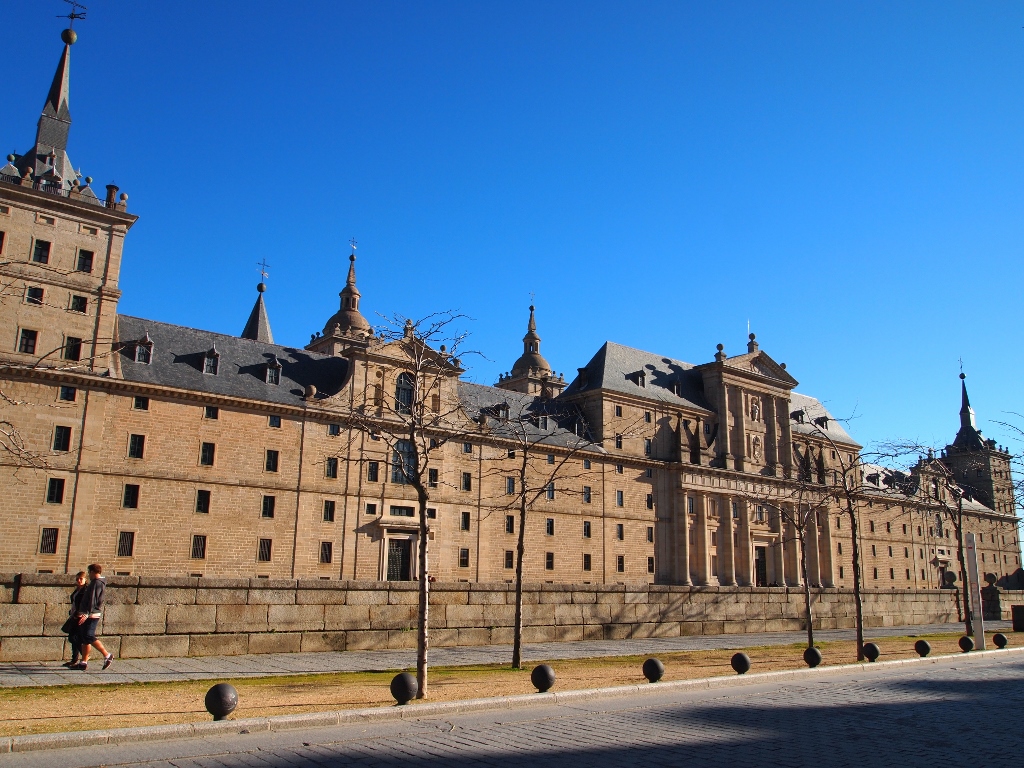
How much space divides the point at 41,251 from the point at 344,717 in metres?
39.6

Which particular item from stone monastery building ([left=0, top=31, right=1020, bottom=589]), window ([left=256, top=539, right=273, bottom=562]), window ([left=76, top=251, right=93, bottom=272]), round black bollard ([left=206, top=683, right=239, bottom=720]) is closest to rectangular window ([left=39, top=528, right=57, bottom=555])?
stone monastery building ([left=0, top=31, right=1020, bottom=589])

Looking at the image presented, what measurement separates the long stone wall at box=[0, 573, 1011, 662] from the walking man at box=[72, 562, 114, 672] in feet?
7.09

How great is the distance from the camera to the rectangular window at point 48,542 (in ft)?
127

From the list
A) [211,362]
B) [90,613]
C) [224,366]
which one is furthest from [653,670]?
[224,366]

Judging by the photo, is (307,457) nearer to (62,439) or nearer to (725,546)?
(62,439)

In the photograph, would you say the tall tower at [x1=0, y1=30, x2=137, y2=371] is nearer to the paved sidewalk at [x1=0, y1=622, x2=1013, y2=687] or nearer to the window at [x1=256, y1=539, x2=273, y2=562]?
the window at [x1=256, y1=539, x2=273, y2=562]

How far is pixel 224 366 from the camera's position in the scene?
48.3 m

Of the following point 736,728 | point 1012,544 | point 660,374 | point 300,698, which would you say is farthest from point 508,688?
point 1012,544

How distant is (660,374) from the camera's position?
74.0 metres

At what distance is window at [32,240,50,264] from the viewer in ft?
138

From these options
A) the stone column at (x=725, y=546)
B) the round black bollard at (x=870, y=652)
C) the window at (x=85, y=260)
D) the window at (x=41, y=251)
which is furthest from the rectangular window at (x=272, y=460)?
the stone column at (x=725, y=546)

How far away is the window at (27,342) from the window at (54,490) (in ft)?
21.3

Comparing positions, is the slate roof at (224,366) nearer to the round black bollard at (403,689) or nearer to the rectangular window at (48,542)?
the rectangular window at (48,542)

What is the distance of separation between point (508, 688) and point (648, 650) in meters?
10.9
